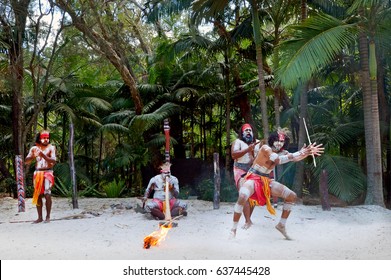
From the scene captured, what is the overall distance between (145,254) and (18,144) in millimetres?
5675

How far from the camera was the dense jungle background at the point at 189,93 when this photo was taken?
24.7ft

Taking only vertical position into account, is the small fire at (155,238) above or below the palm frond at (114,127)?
below

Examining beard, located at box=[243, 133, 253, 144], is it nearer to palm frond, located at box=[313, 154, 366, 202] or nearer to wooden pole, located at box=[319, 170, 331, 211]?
wooden pole, located at box=[319, 170, 331, 211]

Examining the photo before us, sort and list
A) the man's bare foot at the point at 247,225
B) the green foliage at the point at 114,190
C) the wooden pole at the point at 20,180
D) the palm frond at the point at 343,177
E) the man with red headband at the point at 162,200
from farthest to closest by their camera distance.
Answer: the green foliage at the point at 114,190 → the palm frond at the point at 343,177 → the wooden pole at the point at 20,180 → the man with red headband at the point at 162,200 → the man's bare foot at the point at 247,225

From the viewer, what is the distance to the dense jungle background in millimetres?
7531

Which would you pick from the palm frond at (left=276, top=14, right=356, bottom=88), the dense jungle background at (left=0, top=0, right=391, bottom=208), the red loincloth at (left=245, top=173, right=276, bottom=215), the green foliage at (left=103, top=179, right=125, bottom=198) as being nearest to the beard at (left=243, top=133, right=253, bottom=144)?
the red loincloth at (left=245, top=173, right=276, bottom=215)

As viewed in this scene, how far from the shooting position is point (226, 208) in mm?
7582

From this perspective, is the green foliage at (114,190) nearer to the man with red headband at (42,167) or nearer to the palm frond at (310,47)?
the man with red headband at (42,167)

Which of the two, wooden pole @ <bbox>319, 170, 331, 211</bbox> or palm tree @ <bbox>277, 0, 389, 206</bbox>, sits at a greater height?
palm tree @ <bbox>277, 0, 389, 206</bbox>

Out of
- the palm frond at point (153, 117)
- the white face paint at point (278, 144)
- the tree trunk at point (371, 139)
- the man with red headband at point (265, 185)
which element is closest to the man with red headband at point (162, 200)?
the man with red headband at point (265, 185)

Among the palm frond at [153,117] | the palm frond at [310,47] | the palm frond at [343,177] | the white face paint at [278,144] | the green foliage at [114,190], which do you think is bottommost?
the green foliage at [114,190]

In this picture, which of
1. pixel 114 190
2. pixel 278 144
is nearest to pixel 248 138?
pixel 278 144

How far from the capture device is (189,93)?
10.6 m

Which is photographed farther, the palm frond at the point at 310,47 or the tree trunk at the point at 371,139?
the tree trunk at the point at 371,139
